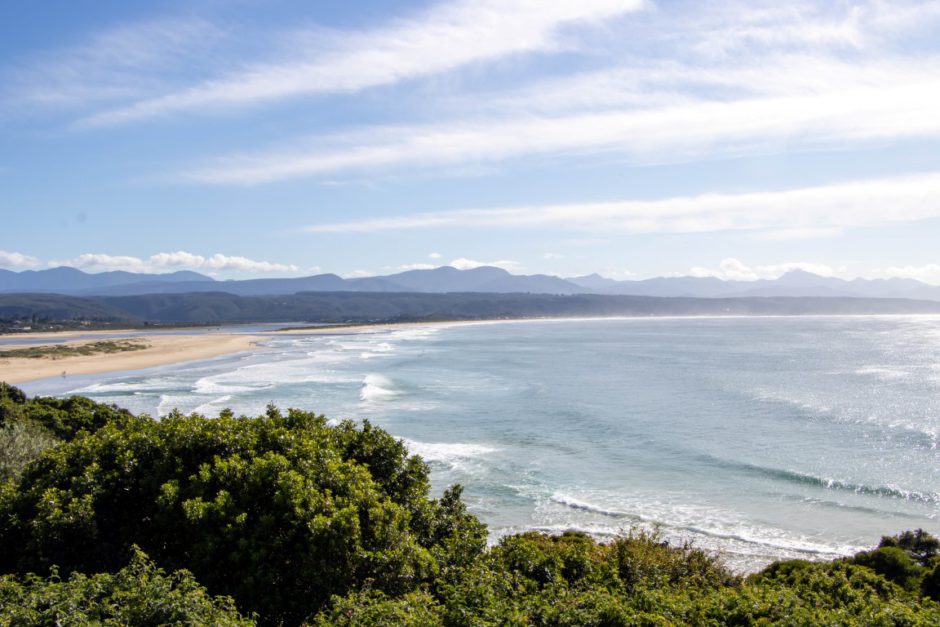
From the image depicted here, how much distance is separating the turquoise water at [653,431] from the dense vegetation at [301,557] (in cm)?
716

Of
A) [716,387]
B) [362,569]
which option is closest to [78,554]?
[362,569]

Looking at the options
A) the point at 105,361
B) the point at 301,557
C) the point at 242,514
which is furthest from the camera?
the point at 105,361

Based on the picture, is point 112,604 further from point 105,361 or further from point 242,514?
point 105,361

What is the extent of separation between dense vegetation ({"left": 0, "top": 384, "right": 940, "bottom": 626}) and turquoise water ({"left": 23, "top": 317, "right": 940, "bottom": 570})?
23.5 feet

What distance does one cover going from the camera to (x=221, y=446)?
11.5 meters

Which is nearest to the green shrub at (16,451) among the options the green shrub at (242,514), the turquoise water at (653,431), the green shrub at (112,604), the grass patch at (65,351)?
the green shrub at (242,514)

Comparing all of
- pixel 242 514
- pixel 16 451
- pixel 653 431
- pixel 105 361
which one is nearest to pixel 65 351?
pixel 105 361

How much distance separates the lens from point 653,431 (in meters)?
31.9

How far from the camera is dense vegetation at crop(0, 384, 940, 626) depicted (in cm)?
775

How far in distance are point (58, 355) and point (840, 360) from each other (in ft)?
278

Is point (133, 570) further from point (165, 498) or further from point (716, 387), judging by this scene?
point (716, 387)

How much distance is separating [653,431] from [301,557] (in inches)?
1009

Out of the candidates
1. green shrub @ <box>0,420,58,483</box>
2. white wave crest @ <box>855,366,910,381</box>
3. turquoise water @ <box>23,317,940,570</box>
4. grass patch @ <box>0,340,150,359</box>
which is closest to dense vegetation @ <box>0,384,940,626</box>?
green shrub @ <box>0,420,58,483</box>

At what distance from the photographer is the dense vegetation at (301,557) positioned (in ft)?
25.4
